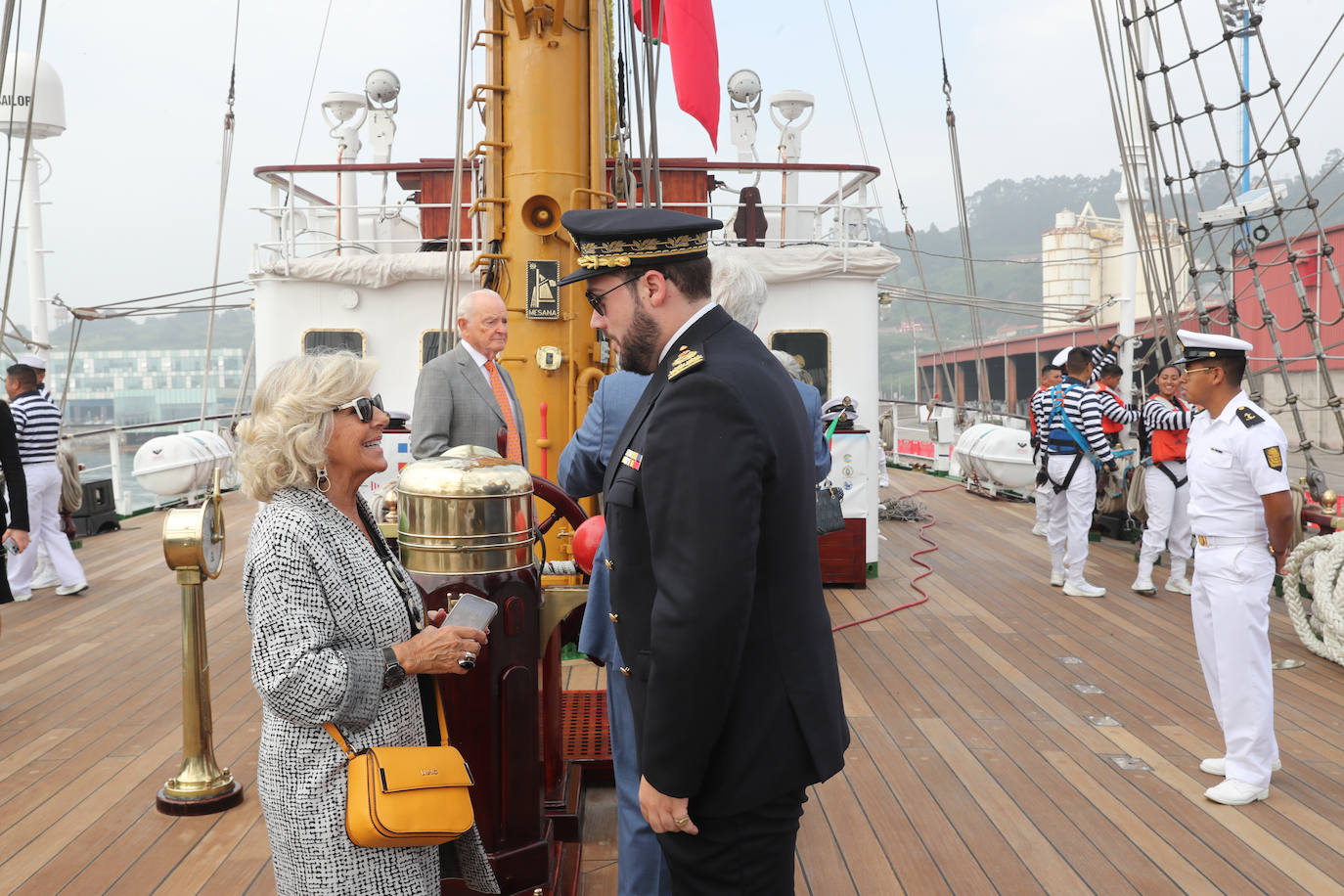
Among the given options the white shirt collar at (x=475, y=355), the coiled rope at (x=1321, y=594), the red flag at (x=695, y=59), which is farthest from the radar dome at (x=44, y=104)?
the coiled rope at (x=1321, y=594)

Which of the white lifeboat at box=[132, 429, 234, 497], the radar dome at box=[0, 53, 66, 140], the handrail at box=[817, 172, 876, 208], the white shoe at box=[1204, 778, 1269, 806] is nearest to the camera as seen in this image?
the white shoe at box=[1204, 778, 1269, 806]

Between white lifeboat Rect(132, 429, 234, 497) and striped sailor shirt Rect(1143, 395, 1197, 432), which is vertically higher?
striped sailor shirt Rect(1143, 395, 1197, 432)

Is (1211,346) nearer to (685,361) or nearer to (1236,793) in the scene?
(1236,793)

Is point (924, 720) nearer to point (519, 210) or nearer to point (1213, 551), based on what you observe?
point (1213, 551)

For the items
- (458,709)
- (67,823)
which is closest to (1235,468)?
(458,709)

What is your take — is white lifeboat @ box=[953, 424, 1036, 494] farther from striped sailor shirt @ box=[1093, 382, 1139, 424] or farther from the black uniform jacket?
the black uniform jacket

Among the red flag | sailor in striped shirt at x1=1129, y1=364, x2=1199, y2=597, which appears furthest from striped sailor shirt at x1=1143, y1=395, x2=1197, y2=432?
the red flag

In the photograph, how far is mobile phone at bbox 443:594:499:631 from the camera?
1.93 m

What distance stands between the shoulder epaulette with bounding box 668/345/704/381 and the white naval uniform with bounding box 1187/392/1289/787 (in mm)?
2763

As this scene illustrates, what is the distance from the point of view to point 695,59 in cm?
511

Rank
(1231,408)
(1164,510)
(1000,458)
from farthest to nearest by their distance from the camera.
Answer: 1. (1000,458)
2. (1164,510)
3. (1231,408)

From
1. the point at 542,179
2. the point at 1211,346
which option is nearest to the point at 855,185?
the point at 542,179

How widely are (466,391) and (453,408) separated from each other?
0.27 ft

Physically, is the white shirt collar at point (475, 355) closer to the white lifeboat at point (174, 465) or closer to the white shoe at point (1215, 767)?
the white shoe at point (1215, 767)
